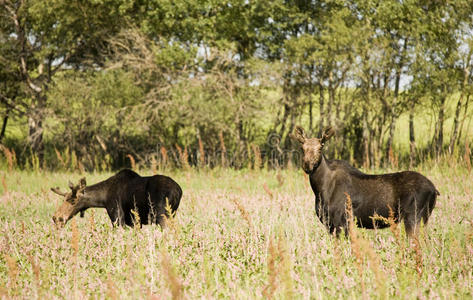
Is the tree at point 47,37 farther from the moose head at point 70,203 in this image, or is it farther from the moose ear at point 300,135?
the moose ear at point 300,135

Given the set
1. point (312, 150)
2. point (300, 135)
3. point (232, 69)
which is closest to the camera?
point (312, 150)

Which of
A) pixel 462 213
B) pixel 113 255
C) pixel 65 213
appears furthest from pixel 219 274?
pixel 462 213

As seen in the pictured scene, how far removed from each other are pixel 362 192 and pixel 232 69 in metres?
15.3

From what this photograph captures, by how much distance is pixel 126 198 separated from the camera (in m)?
7.89

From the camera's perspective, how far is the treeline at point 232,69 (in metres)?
18.9

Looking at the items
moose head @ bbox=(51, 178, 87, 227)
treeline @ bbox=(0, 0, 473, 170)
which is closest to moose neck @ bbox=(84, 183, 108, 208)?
moose head @ bbox=(51, 178, 87, 227)

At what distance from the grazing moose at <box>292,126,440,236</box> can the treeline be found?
11604 millimetres

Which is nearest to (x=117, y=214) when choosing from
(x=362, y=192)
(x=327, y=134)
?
(x=327, y=134)

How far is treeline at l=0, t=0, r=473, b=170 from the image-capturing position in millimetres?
18906

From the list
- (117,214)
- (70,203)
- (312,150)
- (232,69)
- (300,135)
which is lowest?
(117,214)

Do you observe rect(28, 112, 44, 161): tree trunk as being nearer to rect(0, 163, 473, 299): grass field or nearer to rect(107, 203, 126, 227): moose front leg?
rect(107, 203, 126, 227): moose front leg

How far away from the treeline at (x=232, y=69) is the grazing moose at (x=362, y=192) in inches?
457

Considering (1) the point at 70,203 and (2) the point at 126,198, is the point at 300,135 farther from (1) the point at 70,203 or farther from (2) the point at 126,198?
(1) the point at 70,203

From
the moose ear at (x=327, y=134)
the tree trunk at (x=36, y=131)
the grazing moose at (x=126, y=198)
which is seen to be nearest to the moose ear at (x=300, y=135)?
the moose ear at (x=327, y=134)
